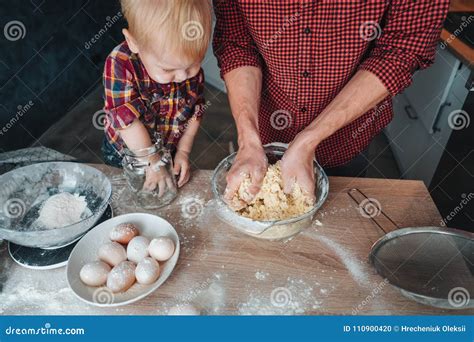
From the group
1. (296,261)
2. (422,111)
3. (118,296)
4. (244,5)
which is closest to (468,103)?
(422,111)

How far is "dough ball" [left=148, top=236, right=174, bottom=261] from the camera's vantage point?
910 millimetres

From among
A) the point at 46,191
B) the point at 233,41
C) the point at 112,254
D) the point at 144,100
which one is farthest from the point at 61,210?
the point at 233,41

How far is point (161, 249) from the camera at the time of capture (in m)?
0.91

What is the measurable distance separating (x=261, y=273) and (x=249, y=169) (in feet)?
0.91

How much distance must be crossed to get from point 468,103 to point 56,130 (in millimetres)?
2754

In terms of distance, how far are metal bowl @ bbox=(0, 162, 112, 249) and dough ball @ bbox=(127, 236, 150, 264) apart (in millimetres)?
118

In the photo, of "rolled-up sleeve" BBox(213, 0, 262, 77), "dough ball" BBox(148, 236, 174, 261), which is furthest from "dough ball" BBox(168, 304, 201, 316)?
"rolled-up sleeve" BBox(213, 0, 262, 77)

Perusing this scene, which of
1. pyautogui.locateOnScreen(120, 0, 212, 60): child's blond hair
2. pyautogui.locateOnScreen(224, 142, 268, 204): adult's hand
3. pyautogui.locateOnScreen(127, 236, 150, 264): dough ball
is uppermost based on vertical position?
pyautogui.locateOnScreen(120, 0, 212, 60): child's blond hair

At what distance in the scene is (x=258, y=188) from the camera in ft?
3.34

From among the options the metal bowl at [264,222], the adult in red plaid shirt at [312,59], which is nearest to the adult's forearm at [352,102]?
the adult in red plaid shirt at [312,59]

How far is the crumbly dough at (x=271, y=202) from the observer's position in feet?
3.22

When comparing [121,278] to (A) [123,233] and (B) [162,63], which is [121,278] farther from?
(B) [162,63]

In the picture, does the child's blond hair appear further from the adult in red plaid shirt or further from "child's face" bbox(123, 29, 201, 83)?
the adult in red plaid shirt
